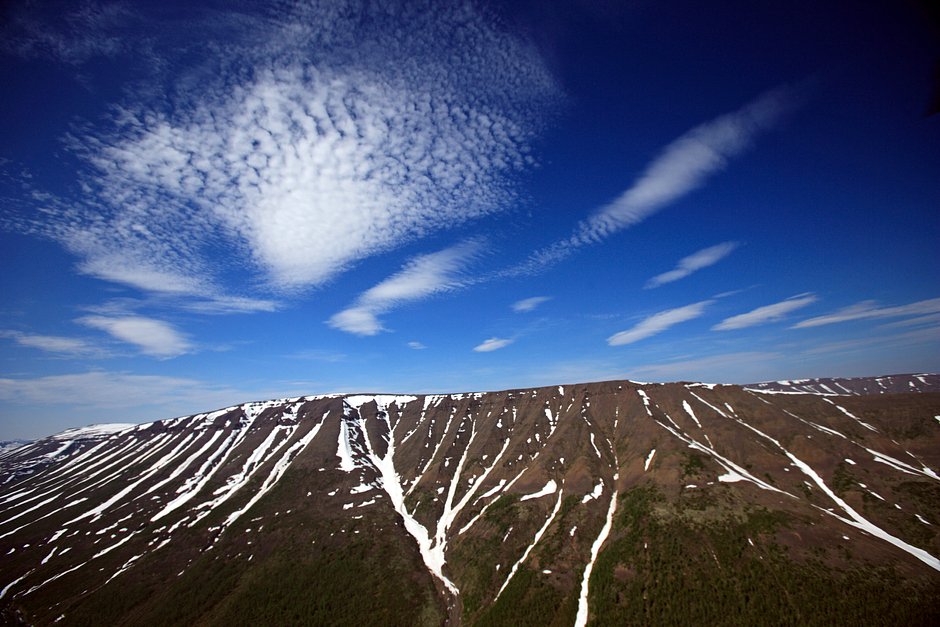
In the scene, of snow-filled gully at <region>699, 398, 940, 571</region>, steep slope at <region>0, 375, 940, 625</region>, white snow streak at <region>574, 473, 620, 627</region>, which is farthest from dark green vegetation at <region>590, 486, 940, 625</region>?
snow-filled gully at <region>699, 398, 940, 571</region>

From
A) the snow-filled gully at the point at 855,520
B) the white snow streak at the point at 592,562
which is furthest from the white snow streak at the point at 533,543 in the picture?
the snow-filled gully at the point at 855,520

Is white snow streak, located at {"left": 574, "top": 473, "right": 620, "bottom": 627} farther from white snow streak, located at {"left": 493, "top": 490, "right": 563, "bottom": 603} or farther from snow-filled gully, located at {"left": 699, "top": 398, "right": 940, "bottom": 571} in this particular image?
snow-filled gully, located at {"left": 699, "top": 398, "right": 940, "bottom": 571}

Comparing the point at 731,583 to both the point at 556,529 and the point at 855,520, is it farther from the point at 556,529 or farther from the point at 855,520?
the point at 556,529

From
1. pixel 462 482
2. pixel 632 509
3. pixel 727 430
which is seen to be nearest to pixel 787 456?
pixel 727 430

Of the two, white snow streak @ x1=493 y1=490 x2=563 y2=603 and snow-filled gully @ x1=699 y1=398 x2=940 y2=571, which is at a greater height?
snow-filled gully @ x1=699 y1=398 x2=940 y2=571

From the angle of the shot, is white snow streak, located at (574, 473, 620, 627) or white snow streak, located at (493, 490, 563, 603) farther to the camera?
white snow streak, located at (493, 490, 563, 603)

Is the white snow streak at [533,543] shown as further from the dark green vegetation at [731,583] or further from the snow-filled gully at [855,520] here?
the snow-filled gully at [855,520]

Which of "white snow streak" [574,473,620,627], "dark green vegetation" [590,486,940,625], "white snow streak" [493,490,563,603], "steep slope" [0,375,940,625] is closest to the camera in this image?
"dark green vegetation" [590,486,940,625]

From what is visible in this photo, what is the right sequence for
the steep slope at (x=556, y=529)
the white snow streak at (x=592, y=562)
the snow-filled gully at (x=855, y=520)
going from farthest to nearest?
the white snow streak at (x=592, y=562) < the steep slope at (x=556, y=529) < the snow-filled gully at (x=855, y=520)

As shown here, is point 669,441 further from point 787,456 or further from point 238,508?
point 238,508
